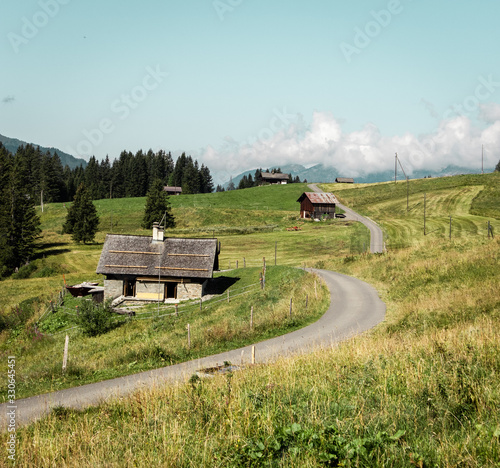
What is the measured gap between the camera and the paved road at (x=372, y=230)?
52.7m

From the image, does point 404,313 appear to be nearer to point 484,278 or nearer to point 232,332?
point 484,278

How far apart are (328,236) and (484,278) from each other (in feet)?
137

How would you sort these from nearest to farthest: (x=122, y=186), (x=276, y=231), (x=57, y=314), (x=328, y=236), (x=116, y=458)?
(x=116, y=458)
(x=57, y=314)
(x=328, y=236)
(x=276, y=231)
(x=122, y=186)

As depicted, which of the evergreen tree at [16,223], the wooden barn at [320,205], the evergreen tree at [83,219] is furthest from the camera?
the wooden barn at [320,205]

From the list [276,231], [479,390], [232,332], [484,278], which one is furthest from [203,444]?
[276,231]

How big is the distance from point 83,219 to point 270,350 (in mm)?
68165

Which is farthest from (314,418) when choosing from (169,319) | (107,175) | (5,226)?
(107,175)

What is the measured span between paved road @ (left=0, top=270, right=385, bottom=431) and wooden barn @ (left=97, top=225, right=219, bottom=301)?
11.6 metres

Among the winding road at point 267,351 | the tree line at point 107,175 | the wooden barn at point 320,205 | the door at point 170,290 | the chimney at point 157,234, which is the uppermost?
the tree line at point 107,175

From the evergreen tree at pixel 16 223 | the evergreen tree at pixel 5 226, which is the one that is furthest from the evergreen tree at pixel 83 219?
the evergreen tree at pixel 5 226

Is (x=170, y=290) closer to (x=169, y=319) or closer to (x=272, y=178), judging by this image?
(x=169, y=319)

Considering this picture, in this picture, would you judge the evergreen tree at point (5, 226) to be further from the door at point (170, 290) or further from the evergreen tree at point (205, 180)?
the evergreen tree at point (205, 180)

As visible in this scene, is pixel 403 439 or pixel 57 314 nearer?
pixel 403 439

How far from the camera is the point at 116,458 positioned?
5254 mm
